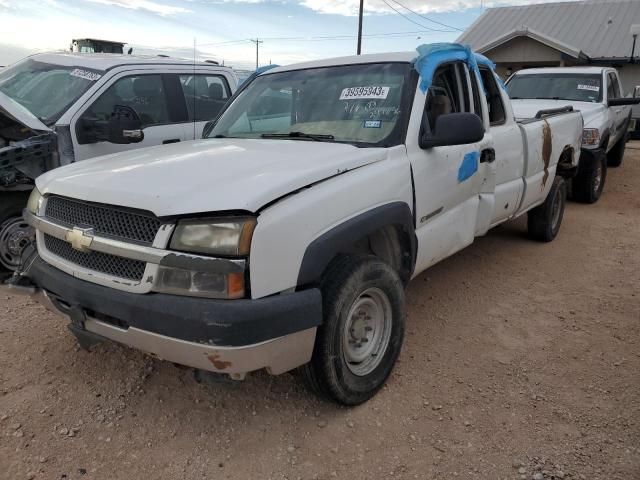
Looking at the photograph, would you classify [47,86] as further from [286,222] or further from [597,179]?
[597,179]

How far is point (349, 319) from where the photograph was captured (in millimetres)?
2785

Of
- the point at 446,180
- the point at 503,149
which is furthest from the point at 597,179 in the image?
the point at 446,180

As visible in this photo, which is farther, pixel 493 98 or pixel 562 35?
pixel 562 35

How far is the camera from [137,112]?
18.2ft

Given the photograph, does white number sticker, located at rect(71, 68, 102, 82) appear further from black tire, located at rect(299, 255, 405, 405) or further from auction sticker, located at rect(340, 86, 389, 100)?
black tire, located at rect(299, 255, 405, 405)

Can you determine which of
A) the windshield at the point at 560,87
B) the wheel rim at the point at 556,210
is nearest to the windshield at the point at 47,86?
the wheel rim at the point at 556,210

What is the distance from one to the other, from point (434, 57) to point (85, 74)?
3.59 meters

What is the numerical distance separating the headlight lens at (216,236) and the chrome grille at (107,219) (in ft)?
0.48

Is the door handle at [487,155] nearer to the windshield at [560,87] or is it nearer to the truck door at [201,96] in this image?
the truck door at [201,96]

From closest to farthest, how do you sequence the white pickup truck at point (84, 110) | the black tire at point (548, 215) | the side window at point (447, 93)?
the side window at point (447, 93) → the white pickup truck at point (84, 110) → the black tire at point (548, 215)

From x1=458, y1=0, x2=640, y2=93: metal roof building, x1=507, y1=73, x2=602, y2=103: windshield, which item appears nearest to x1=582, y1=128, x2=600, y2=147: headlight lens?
x1=507, y1=73, x2=602, y2=103: windshield

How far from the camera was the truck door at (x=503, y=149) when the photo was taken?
4.36 meters

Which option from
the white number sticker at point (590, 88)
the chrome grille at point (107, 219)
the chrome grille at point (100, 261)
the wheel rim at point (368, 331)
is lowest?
the wheel rim at point (368, 331)

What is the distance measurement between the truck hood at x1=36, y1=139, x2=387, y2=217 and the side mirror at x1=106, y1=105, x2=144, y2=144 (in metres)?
1.67
